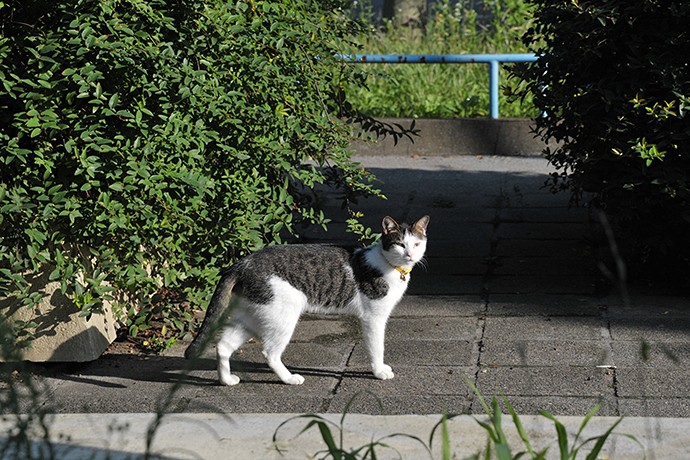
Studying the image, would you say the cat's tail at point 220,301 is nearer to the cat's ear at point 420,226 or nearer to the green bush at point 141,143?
the green bush at point 141,143

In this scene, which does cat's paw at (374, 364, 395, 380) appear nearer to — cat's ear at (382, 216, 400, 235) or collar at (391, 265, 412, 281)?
collar at (391, 265, 412, 281)

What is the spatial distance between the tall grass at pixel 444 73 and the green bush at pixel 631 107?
4.05 meters

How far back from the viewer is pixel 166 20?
5363 millimetres

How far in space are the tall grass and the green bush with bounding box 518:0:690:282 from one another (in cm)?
405

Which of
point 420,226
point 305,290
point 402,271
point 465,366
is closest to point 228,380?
point 305,290

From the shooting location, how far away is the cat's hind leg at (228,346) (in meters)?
5.20

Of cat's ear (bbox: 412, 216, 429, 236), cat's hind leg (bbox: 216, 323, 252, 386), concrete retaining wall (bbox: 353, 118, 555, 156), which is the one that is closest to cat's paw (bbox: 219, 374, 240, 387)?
cat's hind leg (bbox: 216, 323, 252, 386)

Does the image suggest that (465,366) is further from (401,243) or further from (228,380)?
(228,380)

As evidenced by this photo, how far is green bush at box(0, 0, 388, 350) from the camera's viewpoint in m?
5.14

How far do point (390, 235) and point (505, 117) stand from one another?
6.47 m

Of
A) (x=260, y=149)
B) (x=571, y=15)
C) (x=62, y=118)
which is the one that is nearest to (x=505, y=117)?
(x=571, y=15)

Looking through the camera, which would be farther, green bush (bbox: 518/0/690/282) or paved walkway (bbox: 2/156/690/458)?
green bush (bbox: 518/0/690/282)

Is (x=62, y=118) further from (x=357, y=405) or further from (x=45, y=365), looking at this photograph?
(x=357, y=405)

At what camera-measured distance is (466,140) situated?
37.3 feet
